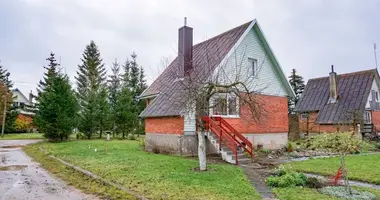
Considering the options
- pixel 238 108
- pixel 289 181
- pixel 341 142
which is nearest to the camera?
pixel 341 142

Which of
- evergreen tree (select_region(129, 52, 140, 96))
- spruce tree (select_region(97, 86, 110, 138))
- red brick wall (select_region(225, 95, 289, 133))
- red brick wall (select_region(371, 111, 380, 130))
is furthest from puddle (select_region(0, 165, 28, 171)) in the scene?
evergreen tree (select_region(129, 52, 140, 96))

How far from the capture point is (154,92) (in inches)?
770

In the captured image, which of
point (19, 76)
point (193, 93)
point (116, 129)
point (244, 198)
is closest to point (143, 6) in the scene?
point (193, 93)

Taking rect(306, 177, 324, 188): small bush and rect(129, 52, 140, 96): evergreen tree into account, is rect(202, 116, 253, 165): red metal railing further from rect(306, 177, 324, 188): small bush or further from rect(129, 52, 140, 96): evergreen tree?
rect(129, 52, 140, 96): evergreen tree

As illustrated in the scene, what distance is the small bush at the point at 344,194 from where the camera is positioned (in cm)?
664

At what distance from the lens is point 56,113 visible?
23734 mm

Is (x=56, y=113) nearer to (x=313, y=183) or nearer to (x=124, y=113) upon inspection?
(x=124, y=113)

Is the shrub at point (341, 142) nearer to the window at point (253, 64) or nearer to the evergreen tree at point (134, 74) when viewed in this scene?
the window at point (253, 64)

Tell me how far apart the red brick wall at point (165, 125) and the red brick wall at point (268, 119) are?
2.73m

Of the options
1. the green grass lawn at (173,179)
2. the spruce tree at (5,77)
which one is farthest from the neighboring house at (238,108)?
the spruce tree at (5,77)

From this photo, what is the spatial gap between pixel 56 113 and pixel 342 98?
2697cm

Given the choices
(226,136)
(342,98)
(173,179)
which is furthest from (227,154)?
(342,98)

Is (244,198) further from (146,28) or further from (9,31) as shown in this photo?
(9,31)

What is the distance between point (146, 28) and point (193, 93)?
42.6ft
